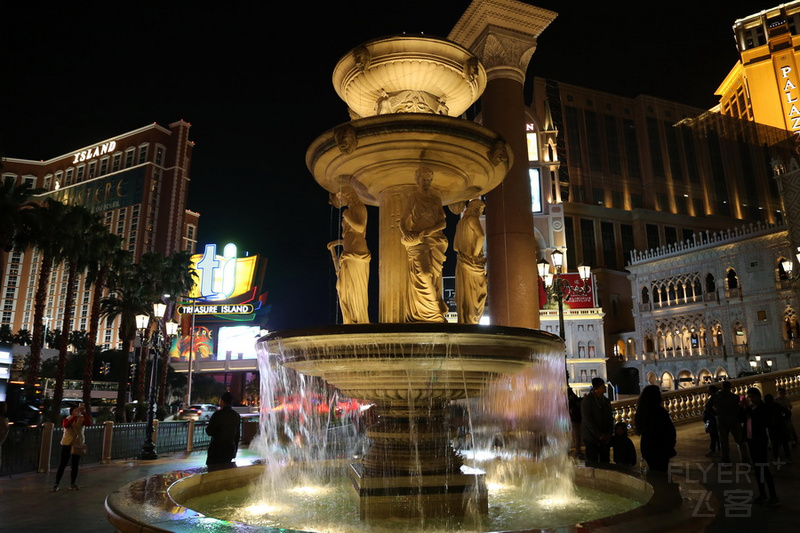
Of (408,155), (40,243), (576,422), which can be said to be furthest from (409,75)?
(40,243)

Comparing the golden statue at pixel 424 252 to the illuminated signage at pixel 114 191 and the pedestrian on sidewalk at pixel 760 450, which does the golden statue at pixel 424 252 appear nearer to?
the pedestrian on sidewalk at pixel 760 450

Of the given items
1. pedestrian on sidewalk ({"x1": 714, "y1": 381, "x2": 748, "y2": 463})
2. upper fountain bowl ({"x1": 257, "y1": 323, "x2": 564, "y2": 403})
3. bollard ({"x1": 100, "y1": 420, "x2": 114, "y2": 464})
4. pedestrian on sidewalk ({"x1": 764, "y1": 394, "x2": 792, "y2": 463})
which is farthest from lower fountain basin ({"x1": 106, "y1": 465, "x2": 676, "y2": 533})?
bollard ({"x1": 100, "y1": 420, "x2": 114, "y2": 464})

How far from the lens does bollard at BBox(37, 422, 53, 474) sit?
1297 centimetres

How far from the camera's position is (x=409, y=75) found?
7.89 m

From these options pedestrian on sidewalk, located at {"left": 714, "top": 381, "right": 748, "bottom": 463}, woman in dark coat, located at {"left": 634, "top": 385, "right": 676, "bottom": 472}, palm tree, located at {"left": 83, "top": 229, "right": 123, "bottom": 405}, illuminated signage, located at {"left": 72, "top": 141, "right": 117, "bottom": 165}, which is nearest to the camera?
Answer: woman in dark coat, located at {"left": 634, "top": 385, "right": 676, "bottom": 472}

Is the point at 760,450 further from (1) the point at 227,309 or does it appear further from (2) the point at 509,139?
(1) the point at 227,309

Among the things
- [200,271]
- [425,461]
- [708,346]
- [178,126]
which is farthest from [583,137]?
[178,126]

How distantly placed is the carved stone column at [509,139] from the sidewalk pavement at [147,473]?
13.3 ft

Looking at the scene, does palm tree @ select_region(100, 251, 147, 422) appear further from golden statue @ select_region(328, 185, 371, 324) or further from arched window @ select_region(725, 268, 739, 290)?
arched window @ select_region(725, 268, 739, 290)

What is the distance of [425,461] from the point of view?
6152mm

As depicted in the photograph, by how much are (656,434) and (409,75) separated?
554cm

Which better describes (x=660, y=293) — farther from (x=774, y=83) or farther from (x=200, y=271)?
(x=200, y=271)

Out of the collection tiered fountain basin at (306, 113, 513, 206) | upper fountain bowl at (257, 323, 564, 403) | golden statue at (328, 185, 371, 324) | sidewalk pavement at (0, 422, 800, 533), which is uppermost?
tiered fountain basin at (306, 113, 513, 206)

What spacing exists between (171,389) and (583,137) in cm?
5103
